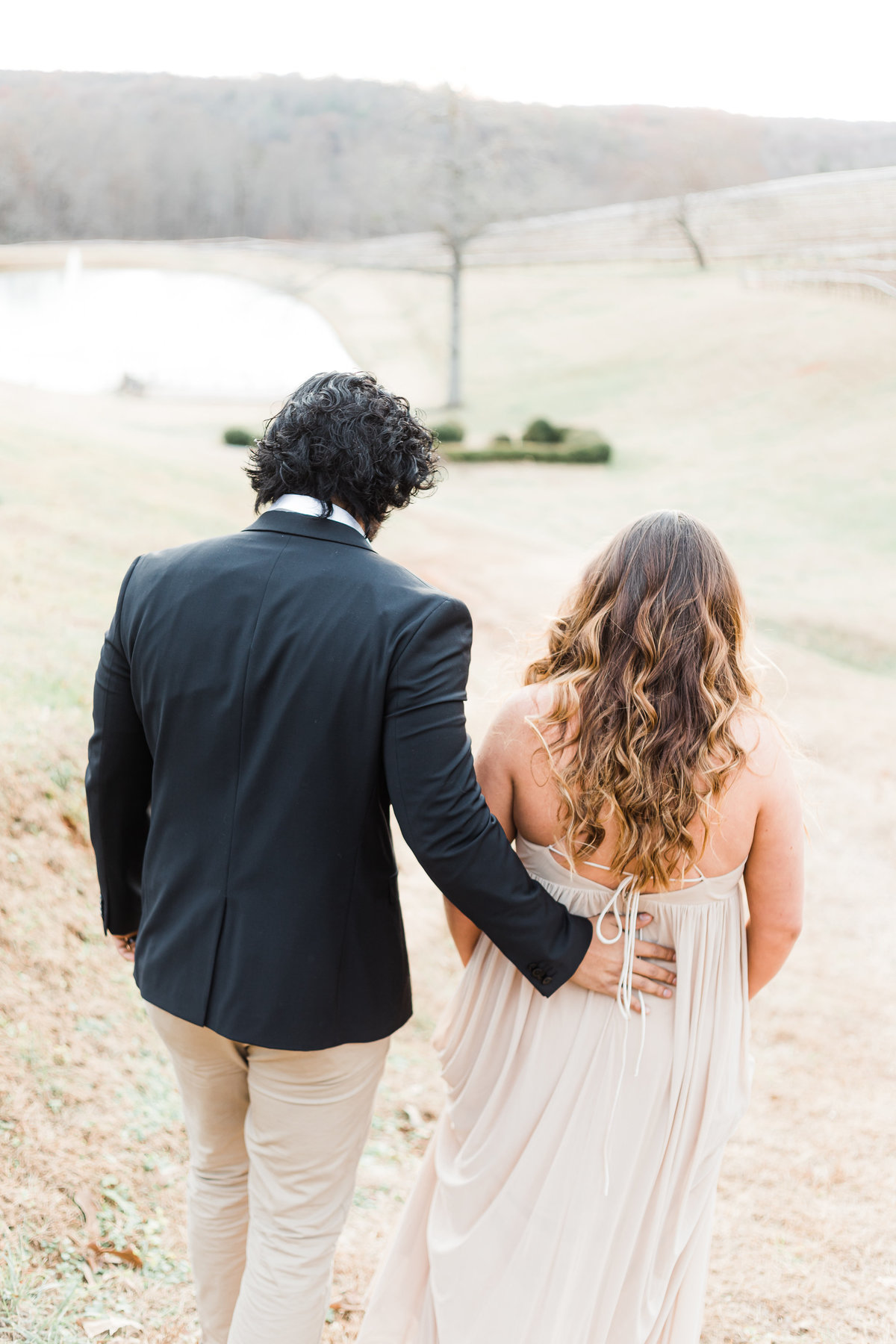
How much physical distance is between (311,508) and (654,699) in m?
0.71

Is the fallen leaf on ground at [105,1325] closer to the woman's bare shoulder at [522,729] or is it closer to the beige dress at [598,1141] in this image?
the beige dress at [598,1141]

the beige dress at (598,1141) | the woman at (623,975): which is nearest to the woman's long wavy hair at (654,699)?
the woman at (623,975)

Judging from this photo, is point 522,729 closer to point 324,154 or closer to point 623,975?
point 623,975

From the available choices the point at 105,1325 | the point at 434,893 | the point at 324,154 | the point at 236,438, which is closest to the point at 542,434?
the point at 236,438

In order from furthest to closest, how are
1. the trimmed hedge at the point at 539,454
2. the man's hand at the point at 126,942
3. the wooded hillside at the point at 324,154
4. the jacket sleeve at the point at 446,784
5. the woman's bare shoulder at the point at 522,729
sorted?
the wooded hillside at the point at 324,154 → the trimmed hedge at the point at 539,454 → the man's hand at the point at 126,942 → the woman's bare shoulder at the point at 522,729 → the jacket sleeve at the point at 446,784

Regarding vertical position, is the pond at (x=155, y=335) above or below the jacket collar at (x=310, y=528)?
above

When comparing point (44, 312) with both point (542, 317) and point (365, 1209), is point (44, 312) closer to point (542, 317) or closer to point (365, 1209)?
point (542, 317)

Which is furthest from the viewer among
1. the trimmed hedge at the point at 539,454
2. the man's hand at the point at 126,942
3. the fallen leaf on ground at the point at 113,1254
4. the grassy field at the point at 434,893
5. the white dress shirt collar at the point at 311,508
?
the trimmed hedge at the point at 539,454

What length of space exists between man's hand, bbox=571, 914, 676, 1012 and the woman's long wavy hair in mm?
172

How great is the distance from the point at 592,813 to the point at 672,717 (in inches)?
9.1

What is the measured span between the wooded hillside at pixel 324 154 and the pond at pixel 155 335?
232 inches

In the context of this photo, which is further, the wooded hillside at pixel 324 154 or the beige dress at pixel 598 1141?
the wooded hillside at pixel 324 154

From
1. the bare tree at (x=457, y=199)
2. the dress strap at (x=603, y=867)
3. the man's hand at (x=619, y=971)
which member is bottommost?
the man's hand at (x=619, y=971)

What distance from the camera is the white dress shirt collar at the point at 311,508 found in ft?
5.51
